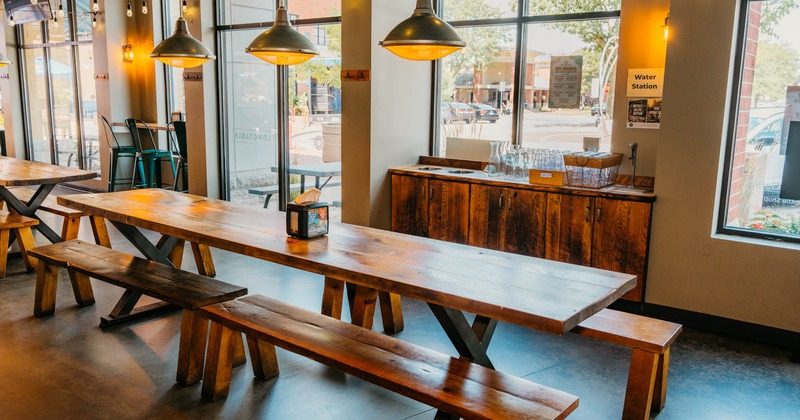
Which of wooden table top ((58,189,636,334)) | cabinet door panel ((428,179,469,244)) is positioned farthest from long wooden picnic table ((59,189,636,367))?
cabinet door panel ((428,179,469,244))

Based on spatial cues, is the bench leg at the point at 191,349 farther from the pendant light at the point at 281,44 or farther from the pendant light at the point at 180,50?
the pendant light at the point at 180,50

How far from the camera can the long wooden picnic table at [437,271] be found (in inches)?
90.9

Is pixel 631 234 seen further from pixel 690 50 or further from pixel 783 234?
pixel 690 50

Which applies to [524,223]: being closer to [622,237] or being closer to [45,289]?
[622,237]

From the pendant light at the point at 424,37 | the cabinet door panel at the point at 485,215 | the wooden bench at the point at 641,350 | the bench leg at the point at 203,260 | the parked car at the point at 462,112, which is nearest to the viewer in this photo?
the wooden bench at the point at 641,350

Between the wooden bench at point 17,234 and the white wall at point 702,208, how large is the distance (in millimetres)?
4736

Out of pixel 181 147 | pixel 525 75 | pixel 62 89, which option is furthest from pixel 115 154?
pixel 525 75

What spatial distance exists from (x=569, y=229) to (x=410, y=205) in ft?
4.92

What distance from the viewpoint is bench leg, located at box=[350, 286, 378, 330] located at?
366 cm

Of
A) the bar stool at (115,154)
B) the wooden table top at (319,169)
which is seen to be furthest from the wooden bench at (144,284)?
the bar stool at (115,154)

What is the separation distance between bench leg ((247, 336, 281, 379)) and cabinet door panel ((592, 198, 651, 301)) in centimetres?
231

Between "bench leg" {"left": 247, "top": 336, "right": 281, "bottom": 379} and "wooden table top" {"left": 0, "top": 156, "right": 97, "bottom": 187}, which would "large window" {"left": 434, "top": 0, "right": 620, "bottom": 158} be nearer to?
"bench leg" {"left": 247, "top": 336, "right": 281, "bottom": 379}

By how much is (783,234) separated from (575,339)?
141cm

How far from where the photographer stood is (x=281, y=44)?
3576mm
